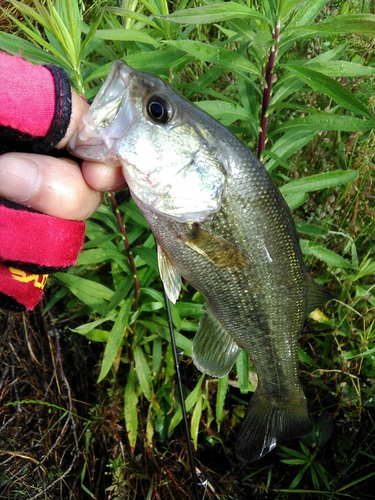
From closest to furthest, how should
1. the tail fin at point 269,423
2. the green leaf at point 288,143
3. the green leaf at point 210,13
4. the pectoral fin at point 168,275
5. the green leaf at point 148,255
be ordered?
the green leaf at point 210,13
the pectoral fin at point 168,275
the tail fin at point 269,423
the green leaf at point 288,143
the green leaf at point 148,255

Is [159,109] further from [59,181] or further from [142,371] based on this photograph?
[142,371]

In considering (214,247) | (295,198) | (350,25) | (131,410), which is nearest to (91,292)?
(131,410)

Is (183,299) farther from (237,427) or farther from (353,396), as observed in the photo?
(353,396)

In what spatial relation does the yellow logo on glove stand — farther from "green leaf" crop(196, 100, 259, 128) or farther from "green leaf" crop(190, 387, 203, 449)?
"green leaf" crop(190, 387, 203, 449)

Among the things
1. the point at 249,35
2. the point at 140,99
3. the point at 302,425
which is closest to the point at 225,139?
the point at 140,99

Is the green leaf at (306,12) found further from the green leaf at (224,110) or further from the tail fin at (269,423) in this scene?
the tail fin at (269,423)

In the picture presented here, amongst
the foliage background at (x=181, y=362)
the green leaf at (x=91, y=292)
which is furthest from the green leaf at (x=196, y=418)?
the green leaf at (x=91, y=292)

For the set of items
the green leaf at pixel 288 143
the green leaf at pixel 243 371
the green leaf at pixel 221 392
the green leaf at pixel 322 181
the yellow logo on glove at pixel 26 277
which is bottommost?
the green leaf at pixel 221 392

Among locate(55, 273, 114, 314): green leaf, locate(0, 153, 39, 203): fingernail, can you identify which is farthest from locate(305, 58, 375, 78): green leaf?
locate(55, 273, 114, 314): green leaf
